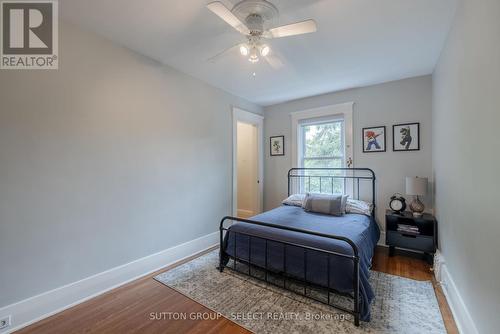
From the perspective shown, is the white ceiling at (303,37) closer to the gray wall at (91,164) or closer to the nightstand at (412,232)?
the gray wall at (91,164)

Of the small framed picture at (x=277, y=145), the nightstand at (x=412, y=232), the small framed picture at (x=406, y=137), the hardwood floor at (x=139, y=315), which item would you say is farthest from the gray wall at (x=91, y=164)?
the small framed picture at (x=406, y=137)

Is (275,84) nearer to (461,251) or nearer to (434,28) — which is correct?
(434,28)

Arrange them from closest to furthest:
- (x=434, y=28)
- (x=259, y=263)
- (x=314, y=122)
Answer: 1. (x=434, y=28)
2. (x=259, y=263)
3. (x=314, y=122)

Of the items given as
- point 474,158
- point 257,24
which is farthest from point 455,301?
point 257,24

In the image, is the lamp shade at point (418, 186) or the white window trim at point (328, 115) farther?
the white window trim at point (328, 115)

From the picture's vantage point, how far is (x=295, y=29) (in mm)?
1716

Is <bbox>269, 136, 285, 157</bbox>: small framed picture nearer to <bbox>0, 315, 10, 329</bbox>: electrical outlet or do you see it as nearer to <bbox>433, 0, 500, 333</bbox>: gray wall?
<bbox>433, 0, 500, 333</bbox>: gray wall

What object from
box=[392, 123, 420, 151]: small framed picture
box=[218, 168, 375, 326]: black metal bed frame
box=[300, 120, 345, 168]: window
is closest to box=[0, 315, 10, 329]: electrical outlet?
box=[218, 168, 375, 326]: black metal bed frame

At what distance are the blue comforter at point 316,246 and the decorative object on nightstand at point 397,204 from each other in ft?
1.53

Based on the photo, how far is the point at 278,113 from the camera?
462 cm

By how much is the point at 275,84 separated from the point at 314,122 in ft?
3.74

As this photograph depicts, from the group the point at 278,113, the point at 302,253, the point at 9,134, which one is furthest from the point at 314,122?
the point at 9,134

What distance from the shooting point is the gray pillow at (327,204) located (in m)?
3.14

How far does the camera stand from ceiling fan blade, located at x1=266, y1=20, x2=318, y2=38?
1641mm
